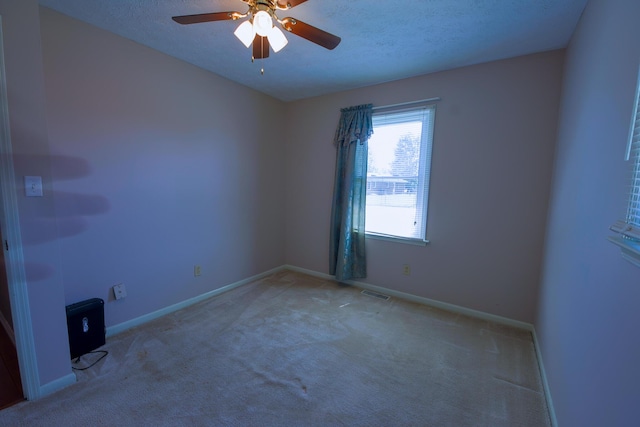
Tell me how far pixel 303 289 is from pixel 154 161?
219cm

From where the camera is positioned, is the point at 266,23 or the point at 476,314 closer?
the point at 266,23

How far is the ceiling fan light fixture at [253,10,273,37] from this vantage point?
1415 mm

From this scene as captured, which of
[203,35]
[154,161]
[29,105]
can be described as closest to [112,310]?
[154,161]

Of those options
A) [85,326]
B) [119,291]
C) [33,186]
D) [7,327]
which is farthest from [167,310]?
[33,186]

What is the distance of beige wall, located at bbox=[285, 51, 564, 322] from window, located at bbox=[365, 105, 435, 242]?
0.11 meters

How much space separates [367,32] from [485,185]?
5.87 feet

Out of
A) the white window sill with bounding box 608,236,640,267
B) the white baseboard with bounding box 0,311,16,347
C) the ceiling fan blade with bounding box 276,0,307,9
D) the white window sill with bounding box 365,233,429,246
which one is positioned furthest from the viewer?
the white window sill with bounding box 365,233,429,246

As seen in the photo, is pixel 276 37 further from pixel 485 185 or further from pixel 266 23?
pixel 485 185

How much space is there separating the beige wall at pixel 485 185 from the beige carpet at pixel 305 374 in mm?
429

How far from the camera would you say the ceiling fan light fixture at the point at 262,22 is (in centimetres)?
142

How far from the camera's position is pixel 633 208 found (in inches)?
35.4

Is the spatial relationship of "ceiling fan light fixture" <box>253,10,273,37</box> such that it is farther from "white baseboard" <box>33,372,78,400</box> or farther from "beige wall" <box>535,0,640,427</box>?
"white baseboard" <box>33,372,78,400</box>

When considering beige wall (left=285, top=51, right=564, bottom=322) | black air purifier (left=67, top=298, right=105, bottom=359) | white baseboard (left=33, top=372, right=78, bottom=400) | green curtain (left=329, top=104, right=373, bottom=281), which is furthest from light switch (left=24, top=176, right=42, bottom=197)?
beige wall (left=285, top=51, right=564, bottom=322)

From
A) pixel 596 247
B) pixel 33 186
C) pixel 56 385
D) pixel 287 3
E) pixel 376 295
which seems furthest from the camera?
pixel 376 295
